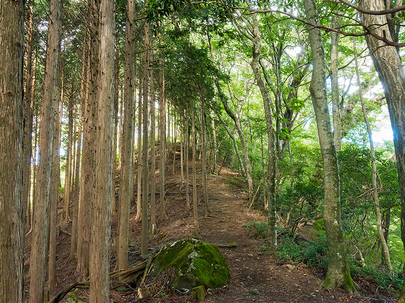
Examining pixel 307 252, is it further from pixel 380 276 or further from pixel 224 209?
pixel 224 209

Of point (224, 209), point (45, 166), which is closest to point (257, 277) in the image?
point (45, 166)

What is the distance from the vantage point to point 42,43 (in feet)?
37.2

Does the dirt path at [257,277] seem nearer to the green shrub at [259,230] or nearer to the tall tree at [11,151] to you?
the green shrub at [259,230]

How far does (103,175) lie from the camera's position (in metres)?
4.27

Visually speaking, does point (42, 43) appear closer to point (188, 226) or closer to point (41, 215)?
point (41, 215)

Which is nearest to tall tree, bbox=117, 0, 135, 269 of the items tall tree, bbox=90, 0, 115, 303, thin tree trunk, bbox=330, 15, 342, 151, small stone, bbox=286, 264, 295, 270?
tall tree, bbox=90, 0, 115, 303

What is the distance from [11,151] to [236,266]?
19.6ft

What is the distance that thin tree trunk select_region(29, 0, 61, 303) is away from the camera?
19.3 ft

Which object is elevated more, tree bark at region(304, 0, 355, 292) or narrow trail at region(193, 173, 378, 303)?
tree bark at region(304, 0, 355, 292)

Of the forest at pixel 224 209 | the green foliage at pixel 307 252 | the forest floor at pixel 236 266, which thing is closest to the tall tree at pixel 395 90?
the forest at pixel 224 209

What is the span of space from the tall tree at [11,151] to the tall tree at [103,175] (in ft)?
5.59

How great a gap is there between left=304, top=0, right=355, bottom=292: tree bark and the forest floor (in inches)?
12.1

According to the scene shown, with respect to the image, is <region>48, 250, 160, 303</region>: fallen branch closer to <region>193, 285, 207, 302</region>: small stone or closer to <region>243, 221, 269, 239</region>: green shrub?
<region>193, 285, 207, 302</region>: small stone

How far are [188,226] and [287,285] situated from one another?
5918mm
